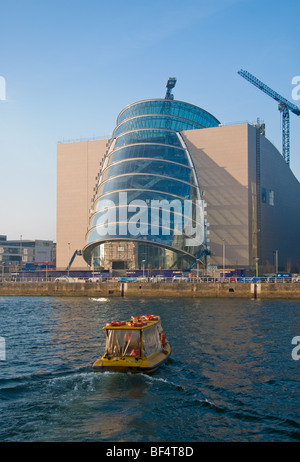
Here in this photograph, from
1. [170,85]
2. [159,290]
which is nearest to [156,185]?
[159,290]

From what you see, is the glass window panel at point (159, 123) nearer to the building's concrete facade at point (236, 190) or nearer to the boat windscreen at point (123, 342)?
the building's concrete facade at point (236, 190)

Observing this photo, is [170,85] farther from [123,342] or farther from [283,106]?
[123,342]

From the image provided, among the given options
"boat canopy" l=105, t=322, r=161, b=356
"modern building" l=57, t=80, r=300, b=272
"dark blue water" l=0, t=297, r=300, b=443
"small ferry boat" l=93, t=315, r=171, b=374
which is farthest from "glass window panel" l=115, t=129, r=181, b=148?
"boat canopy" l=105, t=322, r=161, b=356

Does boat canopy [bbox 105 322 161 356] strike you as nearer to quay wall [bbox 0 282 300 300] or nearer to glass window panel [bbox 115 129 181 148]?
quay wall [bbox 0 282 300 300]

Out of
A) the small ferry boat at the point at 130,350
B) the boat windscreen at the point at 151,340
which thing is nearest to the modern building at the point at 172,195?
the boat windscreen at the point at 151,340

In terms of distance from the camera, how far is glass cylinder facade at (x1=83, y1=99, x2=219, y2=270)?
8550cm

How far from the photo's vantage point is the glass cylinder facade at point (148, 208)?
281ft

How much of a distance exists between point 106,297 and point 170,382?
166 ft

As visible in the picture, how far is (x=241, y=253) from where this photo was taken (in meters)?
90.8

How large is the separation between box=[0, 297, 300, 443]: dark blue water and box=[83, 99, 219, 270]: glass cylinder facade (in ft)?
163

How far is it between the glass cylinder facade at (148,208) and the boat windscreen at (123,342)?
6169cm

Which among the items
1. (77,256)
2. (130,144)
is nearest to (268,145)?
(130,144)

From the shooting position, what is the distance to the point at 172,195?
86.8 metres
